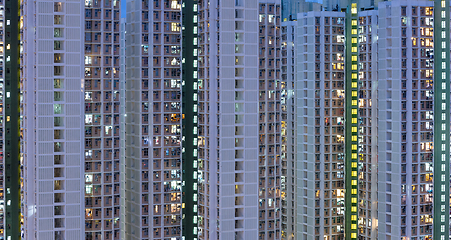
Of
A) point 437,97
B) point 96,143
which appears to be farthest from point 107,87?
point 437,97

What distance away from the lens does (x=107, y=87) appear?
92.8 meters

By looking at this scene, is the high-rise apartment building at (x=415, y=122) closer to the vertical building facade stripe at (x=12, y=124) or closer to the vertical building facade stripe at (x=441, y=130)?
the vertical building facade stripe at (x=441, y=130)

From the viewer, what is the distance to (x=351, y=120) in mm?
134250

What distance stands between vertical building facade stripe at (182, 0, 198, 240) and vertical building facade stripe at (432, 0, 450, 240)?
4340 cm

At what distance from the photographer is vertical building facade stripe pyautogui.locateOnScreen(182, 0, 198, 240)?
10288cm

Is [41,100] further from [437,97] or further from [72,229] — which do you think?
[437,97]

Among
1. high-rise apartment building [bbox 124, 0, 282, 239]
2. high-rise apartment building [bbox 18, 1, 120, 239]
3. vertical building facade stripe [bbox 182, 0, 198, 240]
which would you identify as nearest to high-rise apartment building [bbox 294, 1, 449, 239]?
high-rise apartment building [bbox 124, 0, 282, 239]

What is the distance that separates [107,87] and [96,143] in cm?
831

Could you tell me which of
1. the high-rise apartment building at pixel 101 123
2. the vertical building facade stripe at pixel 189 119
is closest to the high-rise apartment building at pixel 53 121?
the high-rise apartment building at pixel 101 123

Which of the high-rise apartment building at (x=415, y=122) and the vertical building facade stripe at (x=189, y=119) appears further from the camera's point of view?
the high-rise apartment building at (x=415, y=122)

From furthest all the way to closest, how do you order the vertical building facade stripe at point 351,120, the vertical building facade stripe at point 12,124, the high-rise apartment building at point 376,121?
the vertical building facade stripe at point 351,120 → the high-rise apartment building at point 376,121 → the vertical building facade stripe at point 12,124

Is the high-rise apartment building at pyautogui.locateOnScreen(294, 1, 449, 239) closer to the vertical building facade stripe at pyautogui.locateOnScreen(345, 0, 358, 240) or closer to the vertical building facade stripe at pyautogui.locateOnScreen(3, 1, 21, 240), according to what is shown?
the vertical building facade stripe at pyautogui.locateOnScreen(345, 0, 358, 240)

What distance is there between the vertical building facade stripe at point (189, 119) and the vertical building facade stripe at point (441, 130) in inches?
1709

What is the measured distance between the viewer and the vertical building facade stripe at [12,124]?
97375 millimetres
